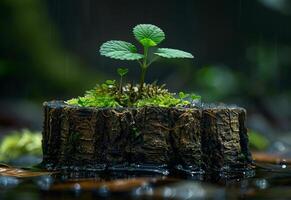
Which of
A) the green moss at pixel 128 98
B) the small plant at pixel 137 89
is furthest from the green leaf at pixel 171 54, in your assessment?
the green moss at pixel 128 98

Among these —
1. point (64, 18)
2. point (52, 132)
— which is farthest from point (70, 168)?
point (64, 18)

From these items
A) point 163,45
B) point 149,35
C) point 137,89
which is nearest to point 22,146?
point 137,89

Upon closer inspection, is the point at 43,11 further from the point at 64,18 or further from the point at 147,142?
the point at 147,142

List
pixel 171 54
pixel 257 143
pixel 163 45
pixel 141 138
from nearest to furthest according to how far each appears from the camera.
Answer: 1. pixel 141 138
2. pixel 171 54
3. pixel 257 143
4. pixel 163 45

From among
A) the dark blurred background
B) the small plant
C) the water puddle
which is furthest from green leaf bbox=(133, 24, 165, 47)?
the dark blurred background

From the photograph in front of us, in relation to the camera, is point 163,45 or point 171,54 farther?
point 163,45

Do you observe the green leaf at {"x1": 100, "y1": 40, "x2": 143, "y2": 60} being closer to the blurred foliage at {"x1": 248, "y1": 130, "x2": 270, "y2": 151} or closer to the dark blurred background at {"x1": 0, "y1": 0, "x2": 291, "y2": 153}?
the blurred foliage at {"x1": 248, "y1": 130, "x2": 270, "y2": 151}

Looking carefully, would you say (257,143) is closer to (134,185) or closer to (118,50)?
(118,50)
